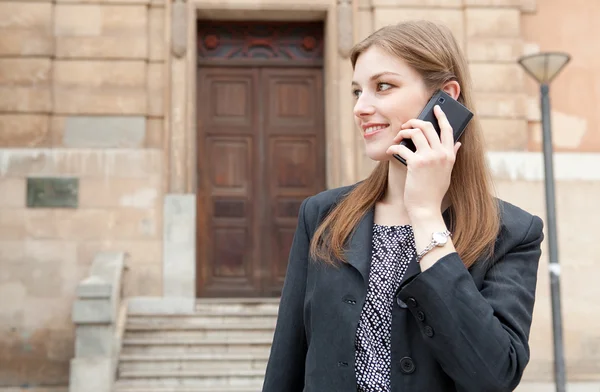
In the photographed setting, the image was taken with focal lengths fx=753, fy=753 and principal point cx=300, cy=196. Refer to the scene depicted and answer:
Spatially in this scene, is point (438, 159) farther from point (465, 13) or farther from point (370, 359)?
point (465, 13)

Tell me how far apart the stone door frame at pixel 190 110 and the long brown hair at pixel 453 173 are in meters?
8.19

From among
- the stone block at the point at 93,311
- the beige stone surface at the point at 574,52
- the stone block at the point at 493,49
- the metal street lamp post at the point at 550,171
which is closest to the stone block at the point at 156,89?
the stone block at the point at 93,311

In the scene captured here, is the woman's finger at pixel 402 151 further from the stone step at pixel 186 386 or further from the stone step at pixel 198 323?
the stone step at pixel 198 323

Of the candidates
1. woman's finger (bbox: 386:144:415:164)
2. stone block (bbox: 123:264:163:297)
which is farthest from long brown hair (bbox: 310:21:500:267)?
stone block (bbox: 123:264:163:297)

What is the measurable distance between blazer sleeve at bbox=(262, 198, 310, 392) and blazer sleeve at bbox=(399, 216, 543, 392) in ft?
1.30

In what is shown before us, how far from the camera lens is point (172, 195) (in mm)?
10102

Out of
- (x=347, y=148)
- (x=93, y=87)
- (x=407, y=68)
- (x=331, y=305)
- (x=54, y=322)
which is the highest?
(x=93, y=87)

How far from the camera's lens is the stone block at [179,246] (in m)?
9.96

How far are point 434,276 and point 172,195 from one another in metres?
8.71

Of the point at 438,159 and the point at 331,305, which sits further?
the point at 331,305

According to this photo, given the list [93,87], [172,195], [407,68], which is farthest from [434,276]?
[93,87]

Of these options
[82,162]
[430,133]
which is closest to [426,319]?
[430,133]

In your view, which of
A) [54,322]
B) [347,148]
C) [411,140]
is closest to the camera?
[411,140]

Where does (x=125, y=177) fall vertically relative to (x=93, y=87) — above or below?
below
